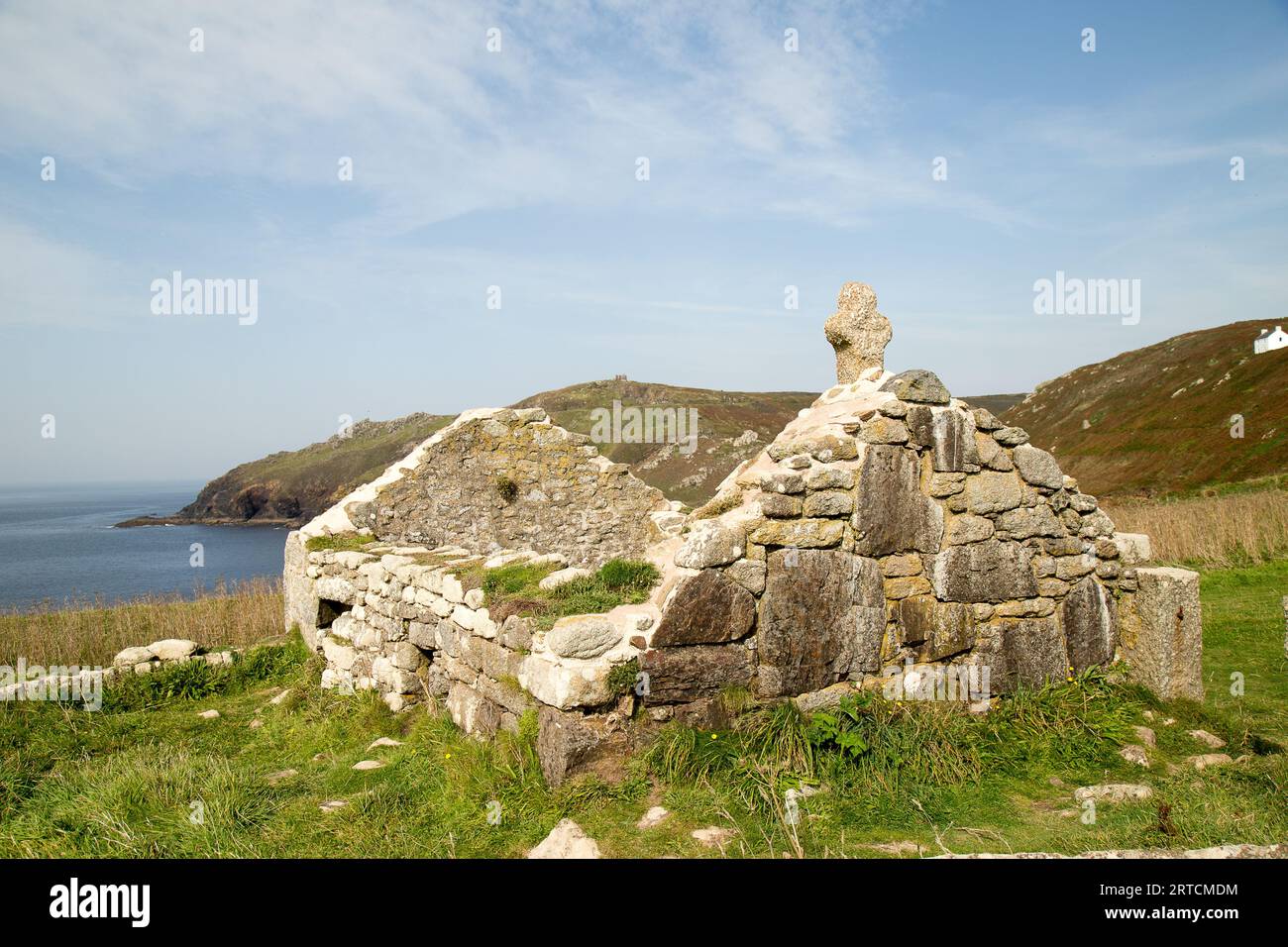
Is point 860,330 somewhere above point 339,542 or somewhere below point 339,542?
above

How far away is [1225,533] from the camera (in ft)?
48.0

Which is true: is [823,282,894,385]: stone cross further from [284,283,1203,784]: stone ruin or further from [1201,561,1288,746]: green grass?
[1201,561,1288,746]: green grass

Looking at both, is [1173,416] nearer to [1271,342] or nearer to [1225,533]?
[1271,342]

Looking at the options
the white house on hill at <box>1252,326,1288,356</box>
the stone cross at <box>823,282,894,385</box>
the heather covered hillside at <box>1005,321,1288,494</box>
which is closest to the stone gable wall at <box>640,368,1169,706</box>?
the stone cross at <box>823,282,894,385</box>

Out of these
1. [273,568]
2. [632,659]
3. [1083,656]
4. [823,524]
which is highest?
[823,524]

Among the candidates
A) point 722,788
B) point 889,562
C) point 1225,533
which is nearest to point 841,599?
point 889,562

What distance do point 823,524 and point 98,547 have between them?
55.0 m

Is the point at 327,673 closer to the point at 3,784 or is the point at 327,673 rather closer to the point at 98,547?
the point at 3,784

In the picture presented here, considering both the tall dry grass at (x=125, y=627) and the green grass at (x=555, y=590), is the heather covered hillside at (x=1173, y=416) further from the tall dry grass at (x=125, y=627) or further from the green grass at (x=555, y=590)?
the tall dry grass at (x=125, y=627)

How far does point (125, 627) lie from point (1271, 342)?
190ft

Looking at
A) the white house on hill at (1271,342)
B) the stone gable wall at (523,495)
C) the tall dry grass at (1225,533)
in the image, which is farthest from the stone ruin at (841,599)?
the white house on hill at (1271,342)

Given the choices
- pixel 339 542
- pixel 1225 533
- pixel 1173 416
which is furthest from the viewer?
pixel 1173 416

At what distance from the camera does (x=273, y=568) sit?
38.0 metres

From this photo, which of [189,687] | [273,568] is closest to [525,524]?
[189,687]
